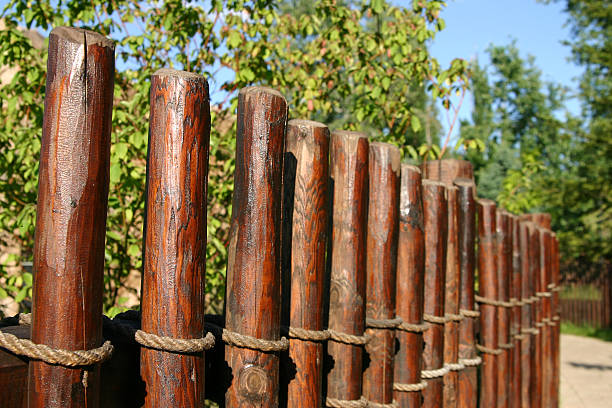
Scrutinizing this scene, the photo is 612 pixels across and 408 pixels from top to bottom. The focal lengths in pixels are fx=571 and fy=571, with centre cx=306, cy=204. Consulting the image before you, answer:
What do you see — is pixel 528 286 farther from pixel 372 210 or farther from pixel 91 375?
pixel 91 375

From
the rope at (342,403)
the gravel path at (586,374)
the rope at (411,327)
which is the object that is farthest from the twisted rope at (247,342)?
the gravel path at (586,374)

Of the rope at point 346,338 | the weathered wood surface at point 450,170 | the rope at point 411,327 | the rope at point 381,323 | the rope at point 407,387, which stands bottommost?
the rope at point 407,387

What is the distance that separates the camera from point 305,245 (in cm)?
180

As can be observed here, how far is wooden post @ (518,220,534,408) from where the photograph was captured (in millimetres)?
→ 4664

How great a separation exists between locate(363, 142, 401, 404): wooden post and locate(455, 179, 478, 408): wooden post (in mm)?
1031

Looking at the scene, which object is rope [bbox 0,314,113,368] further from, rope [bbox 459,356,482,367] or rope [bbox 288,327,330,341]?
rope [bbox 459,356,482,367]

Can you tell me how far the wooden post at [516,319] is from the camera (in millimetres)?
4250

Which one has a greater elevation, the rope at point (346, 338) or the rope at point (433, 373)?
the rope at point (346, 338)

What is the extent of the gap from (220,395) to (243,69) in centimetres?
241

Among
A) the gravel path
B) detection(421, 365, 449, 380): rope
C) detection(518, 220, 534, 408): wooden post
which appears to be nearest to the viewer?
detection(421, 365, 449, 380): rope

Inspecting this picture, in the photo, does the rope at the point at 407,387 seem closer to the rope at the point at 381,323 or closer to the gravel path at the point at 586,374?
the rope at the point at 381,323

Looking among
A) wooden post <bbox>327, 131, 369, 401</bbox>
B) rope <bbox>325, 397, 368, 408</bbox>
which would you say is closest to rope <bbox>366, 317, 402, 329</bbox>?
wooden post <bbox>327, 131, 369, 401</bbox>

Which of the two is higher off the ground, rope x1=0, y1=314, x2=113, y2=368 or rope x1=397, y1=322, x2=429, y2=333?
rope x1=0, y1=314, x2=113, y2=368

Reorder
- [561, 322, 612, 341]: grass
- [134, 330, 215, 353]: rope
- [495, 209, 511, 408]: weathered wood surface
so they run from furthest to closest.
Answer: [561, 322, 612, 341]: grass
[495, 209, 511, 408]: weathered wood surface
[134, 330, 215, 353]: rope
